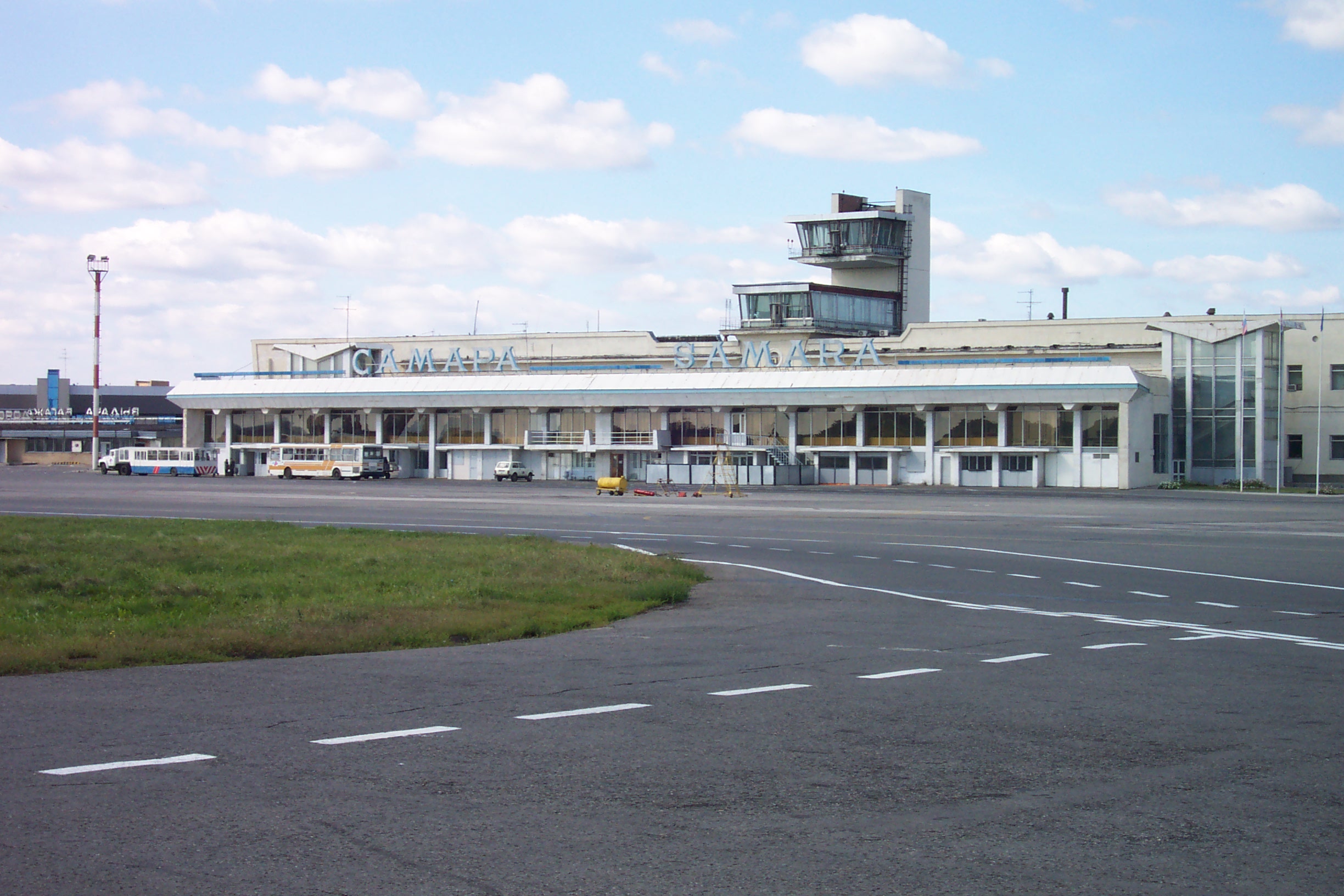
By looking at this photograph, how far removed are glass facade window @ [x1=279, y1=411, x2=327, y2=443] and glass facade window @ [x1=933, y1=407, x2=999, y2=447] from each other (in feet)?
170

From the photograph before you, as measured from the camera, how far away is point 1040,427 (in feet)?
268

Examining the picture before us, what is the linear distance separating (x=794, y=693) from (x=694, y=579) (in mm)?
12484

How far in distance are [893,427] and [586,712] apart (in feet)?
254

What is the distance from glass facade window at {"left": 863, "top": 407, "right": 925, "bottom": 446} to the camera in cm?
8588

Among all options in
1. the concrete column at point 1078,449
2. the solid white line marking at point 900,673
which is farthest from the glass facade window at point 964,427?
the solid white line marking at point 900,673

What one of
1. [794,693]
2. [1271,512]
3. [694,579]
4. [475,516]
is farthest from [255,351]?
[794,693]

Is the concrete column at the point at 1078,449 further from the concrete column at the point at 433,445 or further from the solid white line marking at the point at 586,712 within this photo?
the solid white line marking at the point at 586,712

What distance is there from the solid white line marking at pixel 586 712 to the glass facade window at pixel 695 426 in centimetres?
8093

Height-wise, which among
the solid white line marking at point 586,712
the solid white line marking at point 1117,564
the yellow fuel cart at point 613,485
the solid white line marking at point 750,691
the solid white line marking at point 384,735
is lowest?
the solid white line marking at point 1117,564

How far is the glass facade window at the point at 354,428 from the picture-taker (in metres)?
→ 104

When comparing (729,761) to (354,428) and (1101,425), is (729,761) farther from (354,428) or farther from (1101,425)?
(354,428)

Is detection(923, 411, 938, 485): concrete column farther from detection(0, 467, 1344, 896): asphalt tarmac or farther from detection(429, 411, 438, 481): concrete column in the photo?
detection(0, 467, 1344, 896): asphalt tarmac

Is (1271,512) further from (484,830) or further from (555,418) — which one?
(555,418)

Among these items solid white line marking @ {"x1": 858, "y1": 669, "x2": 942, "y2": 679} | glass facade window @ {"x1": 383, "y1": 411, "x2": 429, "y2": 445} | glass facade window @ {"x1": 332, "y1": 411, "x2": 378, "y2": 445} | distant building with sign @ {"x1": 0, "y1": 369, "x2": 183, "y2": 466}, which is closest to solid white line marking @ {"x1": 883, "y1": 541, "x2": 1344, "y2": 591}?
solid white line marking @ {"x1": 858, "y1": 669, "x2": 942, "y2": 679}
